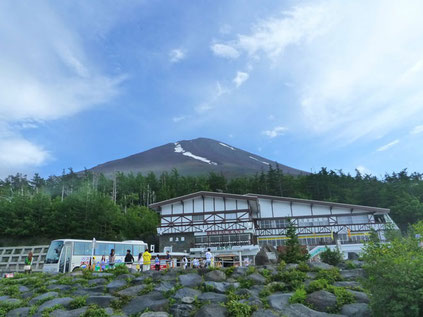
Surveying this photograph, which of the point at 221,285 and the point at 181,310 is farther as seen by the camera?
the point at 221,285

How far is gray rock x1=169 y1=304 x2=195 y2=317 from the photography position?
33.5 ft

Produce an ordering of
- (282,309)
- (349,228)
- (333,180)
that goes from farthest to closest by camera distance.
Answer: (333,180) → (349,228) → (282,309)

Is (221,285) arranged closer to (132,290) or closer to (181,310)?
(181,310)

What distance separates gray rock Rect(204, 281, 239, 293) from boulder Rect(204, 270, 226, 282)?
26.7 inches

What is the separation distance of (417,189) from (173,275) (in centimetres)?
5603

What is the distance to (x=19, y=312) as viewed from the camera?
10.8m

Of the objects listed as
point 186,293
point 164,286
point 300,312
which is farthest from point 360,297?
point 164,286

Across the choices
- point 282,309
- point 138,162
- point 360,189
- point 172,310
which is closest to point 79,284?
point 172,310

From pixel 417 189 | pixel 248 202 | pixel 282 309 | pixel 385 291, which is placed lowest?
pixel 282 309

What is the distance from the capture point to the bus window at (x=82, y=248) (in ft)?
75.4

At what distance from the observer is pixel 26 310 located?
10.9m

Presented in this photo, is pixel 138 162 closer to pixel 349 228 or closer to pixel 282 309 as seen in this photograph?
pixel 349 228

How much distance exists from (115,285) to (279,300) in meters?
6.47

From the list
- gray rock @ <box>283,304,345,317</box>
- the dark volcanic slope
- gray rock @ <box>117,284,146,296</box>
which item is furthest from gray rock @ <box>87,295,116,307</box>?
the dark volcanic slope
